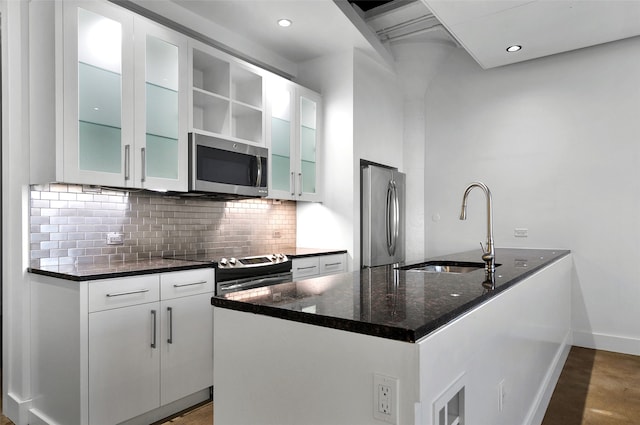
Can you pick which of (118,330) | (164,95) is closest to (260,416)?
(118,330)

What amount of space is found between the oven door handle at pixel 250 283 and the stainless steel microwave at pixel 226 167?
73 cm

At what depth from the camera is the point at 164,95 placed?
287 cm

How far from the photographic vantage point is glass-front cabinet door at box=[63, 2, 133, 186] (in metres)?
2.35

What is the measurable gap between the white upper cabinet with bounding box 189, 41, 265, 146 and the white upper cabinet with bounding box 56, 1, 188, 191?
0.67 ft

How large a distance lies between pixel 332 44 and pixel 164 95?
73.8 inches

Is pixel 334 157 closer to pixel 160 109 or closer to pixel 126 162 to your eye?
pixel 160 109

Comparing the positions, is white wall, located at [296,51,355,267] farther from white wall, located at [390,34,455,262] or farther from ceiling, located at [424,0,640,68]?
ceiling, located at [424,0,640,68]

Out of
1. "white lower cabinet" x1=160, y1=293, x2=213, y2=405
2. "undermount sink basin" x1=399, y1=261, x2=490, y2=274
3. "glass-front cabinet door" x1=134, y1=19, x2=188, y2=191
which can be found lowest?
"white lower cabinet" x1=160, y1=293, x2=213, y2=405

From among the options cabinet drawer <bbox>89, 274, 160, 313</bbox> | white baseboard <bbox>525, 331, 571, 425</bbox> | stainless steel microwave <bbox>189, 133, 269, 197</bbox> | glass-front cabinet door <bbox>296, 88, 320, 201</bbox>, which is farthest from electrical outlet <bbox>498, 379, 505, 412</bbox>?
glass-front cabinet door <bbox>296, 88, 320, 201</bbox>

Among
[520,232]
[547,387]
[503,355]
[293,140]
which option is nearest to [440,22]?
[293,140]

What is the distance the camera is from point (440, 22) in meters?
3.62

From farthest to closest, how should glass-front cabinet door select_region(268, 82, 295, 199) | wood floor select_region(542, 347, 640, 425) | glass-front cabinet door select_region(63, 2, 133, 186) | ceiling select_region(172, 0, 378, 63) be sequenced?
1. glass-front cabinet door select_region(268, 82, 295, 199)
2. ceiling select_region(172, 0, 378, 63)
3. wood floor select_region(542, 347, 640, 425)
4. glass-front cabinet door select_region(63, 2, 133, 186)

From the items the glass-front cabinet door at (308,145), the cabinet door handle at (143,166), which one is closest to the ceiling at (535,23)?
the glass-front cabinet door at (308,145)

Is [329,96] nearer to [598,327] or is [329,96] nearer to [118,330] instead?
[118,330]
